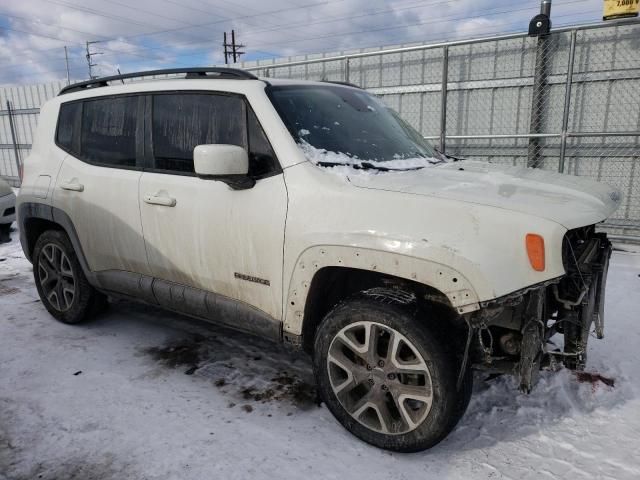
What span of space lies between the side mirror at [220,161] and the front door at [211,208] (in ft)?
0.57

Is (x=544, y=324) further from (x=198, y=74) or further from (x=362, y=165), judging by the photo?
(x=198, y=74)

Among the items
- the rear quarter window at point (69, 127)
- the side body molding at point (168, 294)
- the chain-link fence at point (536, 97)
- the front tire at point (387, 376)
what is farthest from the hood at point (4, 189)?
the front tire at point (387, 376)

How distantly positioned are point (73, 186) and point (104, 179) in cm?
39

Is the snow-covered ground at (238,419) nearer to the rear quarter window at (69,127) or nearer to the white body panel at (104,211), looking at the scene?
the white body panel at (104,211)

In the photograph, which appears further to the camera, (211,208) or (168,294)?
(168,294)

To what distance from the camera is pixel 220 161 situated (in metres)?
2.62

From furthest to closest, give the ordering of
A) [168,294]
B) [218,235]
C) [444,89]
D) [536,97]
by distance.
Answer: [536,97], [444,89], [168,294], [218,235]

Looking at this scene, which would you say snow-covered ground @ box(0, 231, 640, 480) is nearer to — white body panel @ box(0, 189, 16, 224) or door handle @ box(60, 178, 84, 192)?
door handle @ box(60, 178, 84, 192)

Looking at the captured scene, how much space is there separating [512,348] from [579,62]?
6.46 meters

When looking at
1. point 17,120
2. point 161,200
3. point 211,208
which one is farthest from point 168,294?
point 17,120

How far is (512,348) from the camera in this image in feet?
8.22

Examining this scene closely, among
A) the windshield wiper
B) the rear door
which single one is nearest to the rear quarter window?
the rear door

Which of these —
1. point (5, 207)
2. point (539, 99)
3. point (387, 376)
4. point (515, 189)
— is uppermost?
point (539, 99)

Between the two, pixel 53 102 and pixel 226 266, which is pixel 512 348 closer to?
pixel 226 266
